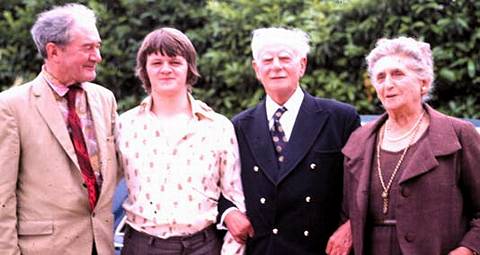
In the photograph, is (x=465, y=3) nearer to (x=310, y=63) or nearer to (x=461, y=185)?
(x=310, y=63)

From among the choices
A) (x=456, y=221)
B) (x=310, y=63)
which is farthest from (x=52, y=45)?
(x=310, y=63)

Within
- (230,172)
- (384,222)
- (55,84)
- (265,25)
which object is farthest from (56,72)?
(265,25)

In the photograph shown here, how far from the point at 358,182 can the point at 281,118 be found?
21.3 inches

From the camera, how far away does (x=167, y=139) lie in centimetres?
353

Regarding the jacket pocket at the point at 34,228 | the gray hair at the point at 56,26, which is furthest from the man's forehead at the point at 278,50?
the jacket pocket at the point at 34,228

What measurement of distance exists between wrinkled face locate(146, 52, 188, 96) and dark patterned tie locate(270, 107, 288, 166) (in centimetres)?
51

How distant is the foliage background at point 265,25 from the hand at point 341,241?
8.56 ft

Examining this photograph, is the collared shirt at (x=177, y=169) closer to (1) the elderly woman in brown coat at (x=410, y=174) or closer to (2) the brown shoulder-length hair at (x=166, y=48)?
(2) the brown shoulder-length hair at (x=166, y=48)

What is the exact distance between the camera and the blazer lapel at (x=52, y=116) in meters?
3.42

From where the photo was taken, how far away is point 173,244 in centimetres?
347

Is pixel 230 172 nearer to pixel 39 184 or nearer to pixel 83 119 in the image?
pixel 83 119

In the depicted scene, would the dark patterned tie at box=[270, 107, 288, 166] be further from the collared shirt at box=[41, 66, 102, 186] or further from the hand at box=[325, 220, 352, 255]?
the collared shirt at box=[41, 66, 102, 186]

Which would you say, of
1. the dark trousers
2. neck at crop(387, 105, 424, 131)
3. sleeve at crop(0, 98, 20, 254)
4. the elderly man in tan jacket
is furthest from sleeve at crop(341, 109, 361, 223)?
sleeve at crop(0, 98, 20, 254)

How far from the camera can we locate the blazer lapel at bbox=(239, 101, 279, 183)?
3615mm
